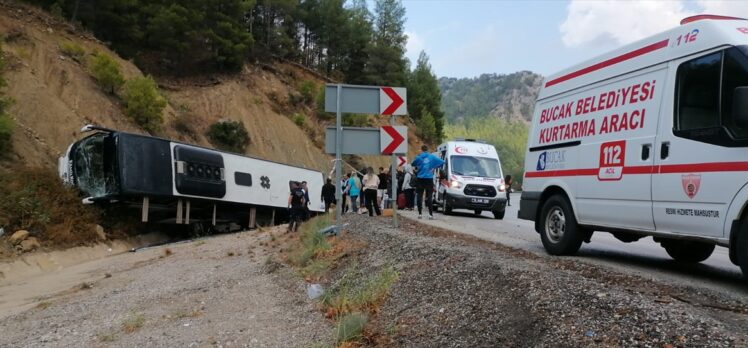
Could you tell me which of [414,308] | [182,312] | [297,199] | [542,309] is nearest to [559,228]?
[414,308]

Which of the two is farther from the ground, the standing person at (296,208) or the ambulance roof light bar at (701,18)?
the ambulance roof light bar at (701,18)

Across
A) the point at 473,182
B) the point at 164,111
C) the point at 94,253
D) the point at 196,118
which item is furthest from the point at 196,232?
the point at 196,118

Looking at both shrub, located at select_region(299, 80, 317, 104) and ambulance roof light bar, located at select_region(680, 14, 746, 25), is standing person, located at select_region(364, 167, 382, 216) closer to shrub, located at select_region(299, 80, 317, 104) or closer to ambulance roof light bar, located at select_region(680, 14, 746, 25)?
ambulance roof light bar, located at select_region(680, 14, 746, 25)

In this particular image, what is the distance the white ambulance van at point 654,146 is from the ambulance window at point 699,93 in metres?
0.01

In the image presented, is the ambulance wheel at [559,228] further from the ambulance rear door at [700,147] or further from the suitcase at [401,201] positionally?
the suitcase at [401,201]

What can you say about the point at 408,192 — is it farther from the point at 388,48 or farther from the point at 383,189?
the point at 388,48

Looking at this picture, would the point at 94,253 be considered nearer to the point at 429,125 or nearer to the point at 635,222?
the point at 635,222

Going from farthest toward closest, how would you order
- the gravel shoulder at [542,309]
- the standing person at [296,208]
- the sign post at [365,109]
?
the standing person at [296,208] < the sign post at [365,109] < the gravel shoulder at [542,309]

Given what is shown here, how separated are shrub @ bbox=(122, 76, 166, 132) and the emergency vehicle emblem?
2819cm

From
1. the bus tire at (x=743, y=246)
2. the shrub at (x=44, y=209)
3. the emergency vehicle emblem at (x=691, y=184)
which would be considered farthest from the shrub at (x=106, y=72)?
the bus tire at (x=743, y=246)

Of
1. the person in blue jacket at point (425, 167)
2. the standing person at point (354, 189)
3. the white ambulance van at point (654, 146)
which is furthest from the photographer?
the standing person at point (354, 189)

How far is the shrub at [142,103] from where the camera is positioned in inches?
1144

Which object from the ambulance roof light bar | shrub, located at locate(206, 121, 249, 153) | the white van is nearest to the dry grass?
the ambulance roof light bar

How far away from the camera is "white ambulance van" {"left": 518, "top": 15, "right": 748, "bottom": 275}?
533 centimetres
